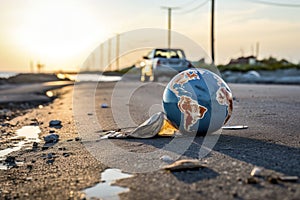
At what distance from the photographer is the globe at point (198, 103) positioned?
636cm

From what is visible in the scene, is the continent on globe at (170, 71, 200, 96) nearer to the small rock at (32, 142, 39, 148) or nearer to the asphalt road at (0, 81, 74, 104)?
the small rock at (32, 142, 39, 148)

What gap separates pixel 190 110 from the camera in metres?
6.39

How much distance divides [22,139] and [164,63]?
16.5 m

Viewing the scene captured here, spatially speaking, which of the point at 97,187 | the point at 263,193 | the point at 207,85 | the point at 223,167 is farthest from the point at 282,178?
the point at 207,85

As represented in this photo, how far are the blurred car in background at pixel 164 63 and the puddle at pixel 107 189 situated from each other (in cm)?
1765

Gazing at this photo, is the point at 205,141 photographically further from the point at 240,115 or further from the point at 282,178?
the point at 240,115

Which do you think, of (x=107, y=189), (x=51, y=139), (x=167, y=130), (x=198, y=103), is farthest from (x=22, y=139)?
(x=107, y=189)

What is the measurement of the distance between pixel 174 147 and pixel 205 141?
55 centimetres

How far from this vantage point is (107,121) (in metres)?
9.62

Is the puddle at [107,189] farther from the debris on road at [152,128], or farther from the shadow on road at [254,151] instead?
the debris on road at [152,128]

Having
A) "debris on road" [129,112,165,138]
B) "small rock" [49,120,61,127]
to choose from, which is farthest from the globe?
"small rock" [49,120,61,127]

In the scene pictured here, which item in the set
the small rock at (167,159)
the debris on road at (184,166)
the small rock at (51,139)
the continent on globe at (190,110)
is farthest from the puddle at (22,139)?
the continent on globe at (190,110)

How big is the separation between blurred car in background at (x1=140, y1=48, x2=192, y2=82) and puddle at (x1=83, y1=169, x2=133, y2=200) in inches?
695

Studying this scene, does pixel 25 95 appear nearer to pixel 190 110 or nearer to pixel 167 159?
pixel 190 110
